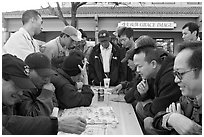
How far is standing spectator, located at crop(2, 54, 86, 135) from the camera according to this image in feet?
5.65

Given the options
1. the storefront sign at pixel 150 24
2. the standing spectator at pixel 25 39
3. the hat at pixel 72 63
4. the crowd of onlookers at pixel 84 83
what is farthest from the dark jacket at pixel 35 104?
the storefront sign at pixel 150 24

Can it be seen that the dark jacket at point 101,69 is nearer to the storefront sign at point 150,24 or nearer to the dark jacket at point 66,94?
the dark jacket at point 66,94

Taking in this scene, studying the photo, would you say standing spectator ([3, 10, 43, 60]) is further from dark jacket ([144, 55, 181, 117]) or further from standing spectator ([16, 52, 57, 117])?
dark jacket ([144, 55, 181, 117])

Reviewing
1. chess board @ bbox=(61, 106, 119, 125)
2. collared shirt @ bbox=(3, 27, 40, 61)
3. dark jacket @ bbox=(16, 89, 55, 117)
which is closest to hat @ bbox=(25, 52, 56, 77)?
dark jacket @ bbox=(16, 89, 55, 117)

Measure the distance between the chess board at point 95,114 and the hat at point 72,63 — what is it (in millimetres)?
467

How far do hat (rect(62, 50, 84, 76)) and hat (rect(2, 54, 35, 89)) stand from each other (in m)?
1.42

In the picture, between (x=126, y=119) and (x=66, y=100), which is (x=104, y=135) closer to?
(x=126, y=119)

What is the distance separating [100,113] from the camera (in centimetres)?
277

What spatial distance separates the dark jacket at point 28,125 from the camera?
1.71 m

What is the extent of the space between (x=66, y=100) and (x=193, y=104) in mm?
1429

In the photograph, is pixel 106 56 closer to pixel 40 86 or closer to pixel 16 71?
pixel 40 86

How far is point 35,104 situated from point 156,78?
0.99 metres

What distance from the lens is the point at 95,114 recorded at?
2734 mm

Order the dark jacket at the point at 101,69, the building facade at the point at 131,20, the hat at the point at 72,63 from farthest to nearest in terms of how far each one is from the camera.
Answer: the building facade at the point at 131,20 → the dark jacket at the point at 101,69 → the hat at the point at 72,63
